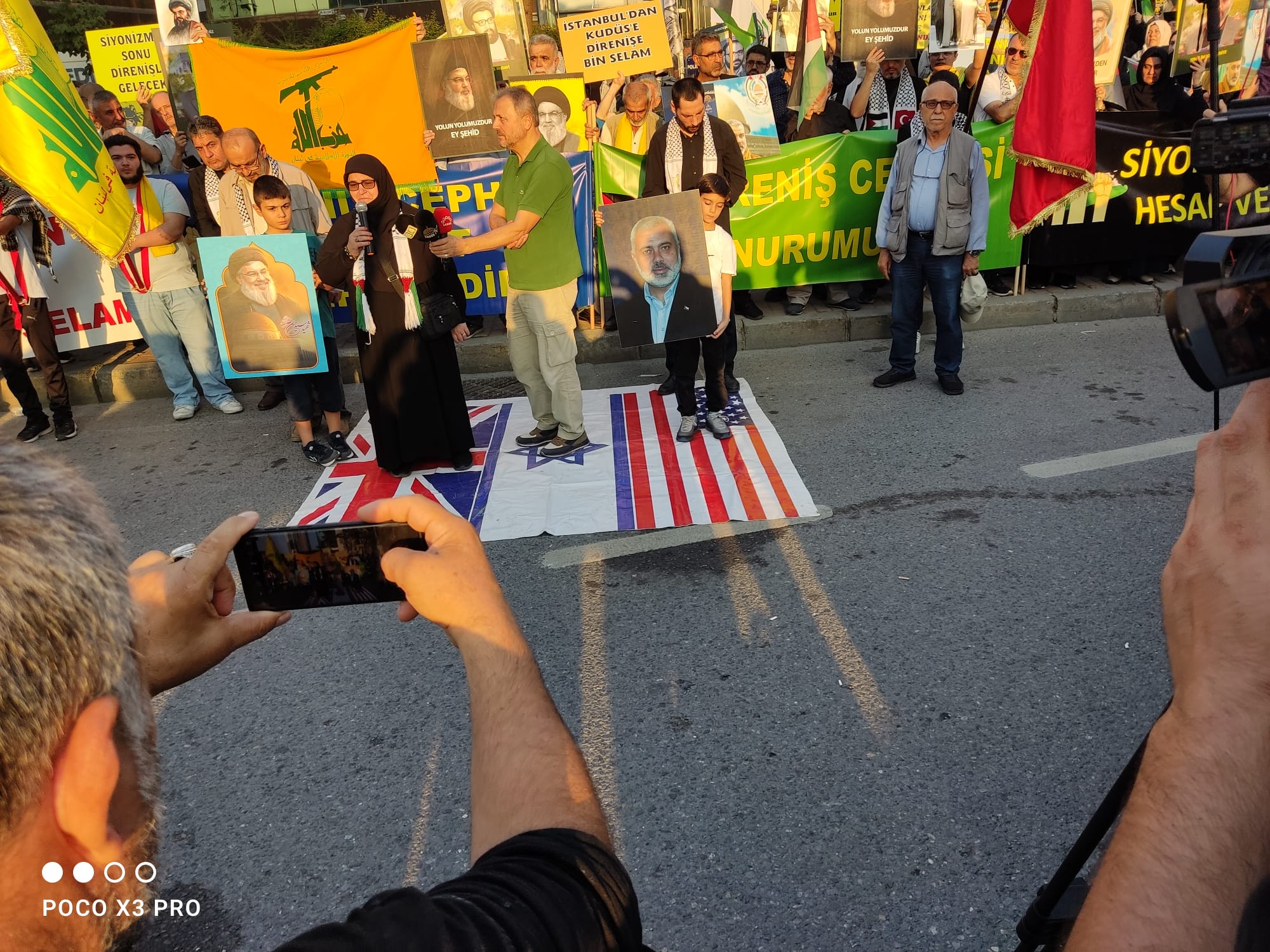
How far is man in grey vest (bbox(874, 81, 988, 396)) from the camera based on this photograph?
544 cm

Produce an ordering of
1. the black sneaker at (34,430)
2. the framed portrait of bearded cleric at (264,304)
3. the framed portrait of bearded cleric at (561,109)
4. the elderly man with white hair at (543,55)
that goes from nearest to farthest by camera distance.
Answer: the framed portrait of bearded cleric at (264,304), the black sneaker at (34,430), the framed portrait of bearded cleric at (561,109), the elderly man with white hair at (543,55)

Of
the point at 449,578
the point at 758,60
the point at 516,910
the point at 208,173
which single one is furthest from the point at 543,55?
the point at 516,910

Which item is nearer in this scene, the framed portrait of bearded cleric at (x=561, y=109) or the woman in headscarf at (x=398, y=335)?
the woman in headscarf at (x=398, y=335)

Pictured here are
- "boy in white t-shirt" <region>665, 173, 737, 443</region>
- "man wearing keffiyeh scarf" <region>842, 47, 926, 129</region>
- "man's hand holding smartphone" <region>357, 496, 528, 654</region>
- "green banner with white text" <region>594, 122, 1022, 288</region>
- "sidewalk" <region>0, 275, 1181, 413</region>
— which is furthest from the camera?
"man wearing keffiyeh scarf" <region>842, 47, 926, 129</region>

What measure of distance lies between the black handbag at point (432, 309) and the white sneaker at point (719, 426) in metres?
1.65

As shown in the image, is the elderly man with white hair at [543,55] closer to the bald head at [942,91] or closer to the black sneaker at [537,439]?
the bald head at [942,91]

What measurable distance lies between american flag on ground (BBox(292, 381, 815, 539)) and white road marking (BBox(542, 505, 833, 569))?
0.22ft

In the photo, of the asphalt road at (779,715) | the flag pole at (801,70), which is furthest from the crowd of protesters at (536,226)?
the asphalt road at (779,715)

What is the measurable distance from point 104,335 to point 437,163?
314 cm

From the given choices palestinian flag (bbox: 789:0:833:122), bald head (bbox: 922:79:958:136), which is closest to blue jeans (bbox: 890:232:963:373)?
bald head (bbox: 922:79:958:136)

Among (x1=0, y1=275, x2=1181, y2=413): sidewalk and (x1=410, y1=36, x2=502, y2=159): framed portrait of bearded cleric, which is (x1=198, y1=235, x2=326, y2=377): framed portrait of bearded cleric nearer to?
(x1=0, y1=275, x2=1181, y2=413): sidewalk

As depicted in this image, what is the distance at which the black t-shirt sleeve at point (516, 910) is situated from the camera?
80 centimetres

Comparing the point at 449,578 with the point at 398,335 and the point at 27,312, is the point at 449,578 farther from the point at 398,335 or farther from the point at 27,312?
the point at 27,312

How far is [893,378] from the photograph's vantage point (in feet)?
19.8
